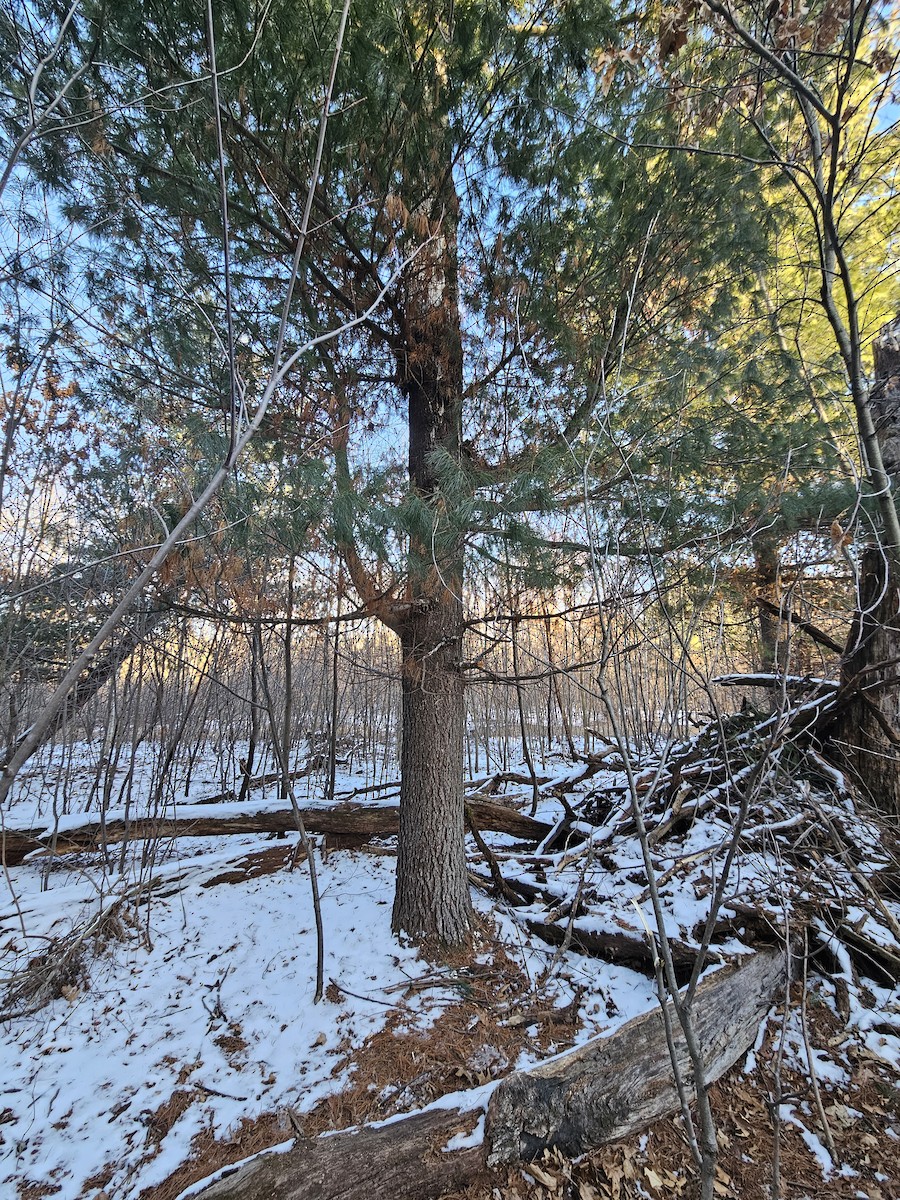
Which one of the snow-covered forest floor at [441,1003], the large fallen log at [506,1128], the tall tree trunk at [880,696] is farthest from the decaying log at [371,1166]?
the tall tree trunk at [880,696]

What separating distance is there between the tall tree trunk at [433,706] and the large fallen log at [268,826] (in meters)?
1.30

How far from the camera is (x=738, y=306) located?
2908 millimetres

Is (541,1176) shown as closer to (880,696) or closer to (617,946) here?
(617,946)

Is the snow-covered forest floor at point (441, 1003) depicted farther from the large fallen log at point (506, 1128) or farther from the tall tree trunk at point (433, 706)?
the tall tree trunk at point (433, 706)

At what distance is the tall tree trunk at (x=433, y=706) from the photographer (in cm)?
292

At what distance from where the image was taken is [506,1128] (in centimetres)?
183

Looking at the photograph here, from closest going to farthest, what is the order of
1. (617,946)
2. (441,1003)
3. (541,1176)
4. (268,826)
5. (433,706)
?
(541,1176)
(441,1003)
(617,946)
(433,706)
(268,826)

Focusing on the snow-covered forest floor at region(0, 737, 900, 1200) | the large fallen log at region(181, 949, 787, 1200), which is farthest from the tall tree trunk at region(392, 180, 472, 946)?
the large fallen log at region(181, 949, 787, 1200)

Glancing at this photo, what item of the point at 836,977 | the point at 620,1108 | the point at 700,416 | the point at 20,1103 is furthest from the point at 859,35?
the point at 20,1103

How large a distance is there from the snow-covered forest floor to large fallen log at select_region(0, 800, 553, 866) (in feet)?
1.44

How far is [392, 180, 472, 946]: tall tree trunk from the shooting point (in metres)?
2.92

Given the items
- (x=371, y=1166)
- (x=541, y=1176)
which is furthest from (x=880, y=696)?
(x=371, y=1166)

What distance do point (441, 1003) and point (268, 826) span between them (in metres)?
2.62

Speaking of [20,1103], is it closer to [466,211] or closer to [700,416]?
[700,416]
